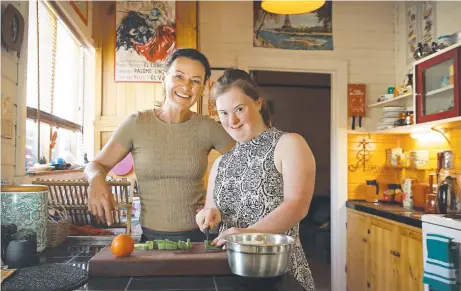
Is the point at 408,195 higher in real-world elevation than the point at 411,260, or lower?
higher

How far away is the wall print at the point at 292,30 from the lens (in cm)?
420

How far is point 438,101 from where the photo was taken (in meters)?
3.21

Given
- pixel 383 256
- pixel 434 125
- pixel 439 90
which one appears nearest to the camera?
pixel 439 90

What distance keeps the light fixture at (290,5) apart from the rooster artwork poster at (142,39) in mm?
1235

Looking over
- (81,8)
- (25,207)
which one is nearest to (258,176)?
(25,207)

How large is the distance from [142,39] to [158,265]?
2.75 m

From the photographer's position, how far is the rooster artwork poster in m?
3.66

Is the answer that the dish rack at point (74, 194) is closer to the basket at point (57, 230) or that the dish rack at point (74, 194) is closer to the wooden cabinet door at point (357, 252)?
the basket at point (57, 230)

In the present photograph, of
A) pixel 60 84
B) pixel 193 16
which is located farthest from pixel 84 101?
pixel 193 16

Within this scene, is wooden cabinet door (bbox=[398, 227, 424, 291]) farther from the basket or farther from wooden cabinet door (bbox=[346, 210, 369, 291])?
the basket

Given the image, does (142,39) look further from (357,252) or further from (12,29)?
(357,252)

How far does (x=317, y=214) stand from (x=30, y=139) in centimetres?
403

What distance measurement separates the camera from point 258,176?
1.54 metres

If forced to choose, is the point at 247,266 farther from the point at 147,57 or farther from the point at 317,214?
the point at 317,214
